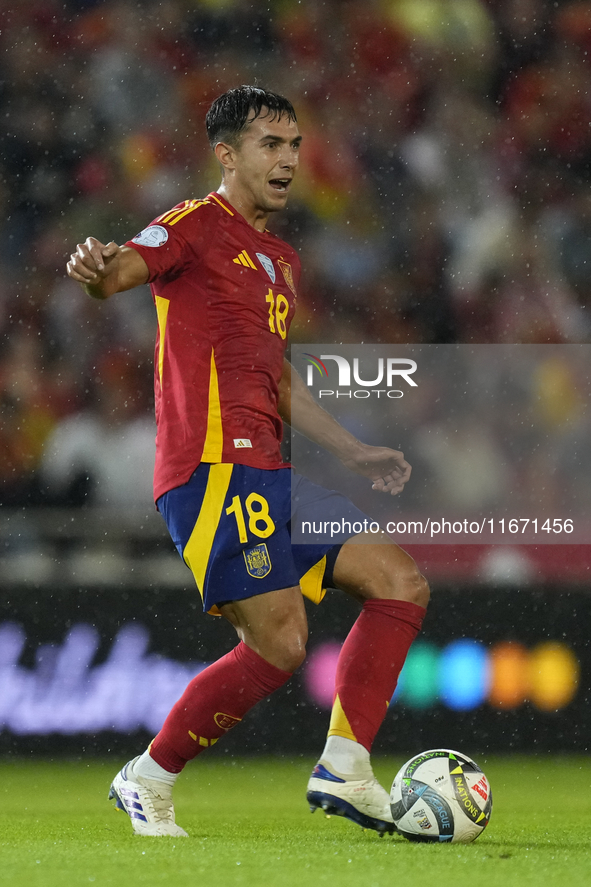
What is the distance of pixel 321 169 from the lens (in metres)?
7.01

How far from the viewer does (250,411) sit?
289cm

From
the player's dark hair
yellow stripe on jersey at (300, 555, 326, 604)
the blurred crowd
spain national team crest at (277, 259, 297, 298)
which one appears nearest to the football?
yellow stripe on jersey at (300, 555, 326, 604)

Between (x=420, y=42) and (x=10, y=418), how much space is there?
11.3ft

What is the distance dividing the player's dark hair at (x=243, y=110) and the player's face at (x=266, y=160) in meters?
0.02

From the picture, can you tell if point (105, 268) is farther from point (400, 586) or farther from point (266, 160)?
point (400, 586)

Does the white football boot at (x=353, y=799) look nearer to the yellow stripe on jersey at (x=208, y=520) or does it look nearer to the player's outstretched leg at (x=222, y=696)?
the player's outstretched leg at (x=222, y=696)

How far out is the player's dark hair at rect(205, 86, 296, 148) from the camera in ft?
10.1

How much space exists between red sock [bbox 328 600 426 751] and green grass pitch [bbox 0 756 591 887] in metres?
0.27

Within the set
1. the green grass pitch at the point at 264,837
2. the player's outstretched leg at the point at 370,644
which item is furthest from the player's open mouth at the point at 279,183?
the green grass pitch at the point at 264,837

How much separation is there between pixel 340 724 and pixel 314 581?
347 millimetres

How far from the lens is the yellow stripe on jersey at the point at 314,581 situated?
2.89 meters

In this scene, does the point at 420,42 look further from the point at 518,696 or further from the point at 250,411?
the point at 250,411

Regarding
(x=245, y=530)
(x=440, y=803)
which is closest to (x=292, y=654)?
(x=245, y=530)

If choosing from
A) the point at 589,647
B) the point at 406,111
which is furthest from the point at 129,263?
the point at 406,111
